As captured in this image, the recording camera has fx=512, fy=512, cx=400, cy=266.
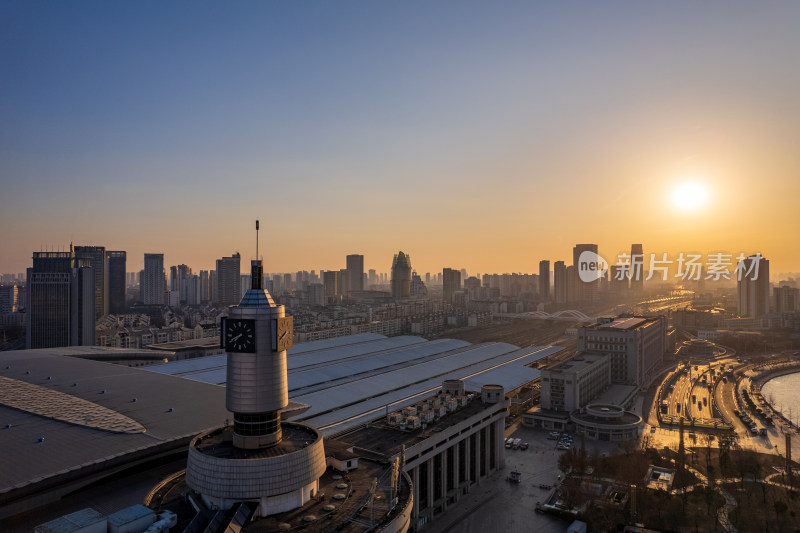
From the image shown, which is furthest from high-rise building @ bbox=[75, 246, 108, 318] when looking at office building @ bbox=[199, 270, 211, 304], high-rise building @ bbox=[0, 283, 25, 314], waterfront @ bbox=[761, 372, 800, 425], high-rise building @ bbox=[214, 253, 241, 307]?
waterfront @ bbox=[761, 372, 800, 425]

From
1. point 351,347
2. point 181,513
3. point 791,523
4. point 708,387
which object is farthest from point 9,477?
point 708,387

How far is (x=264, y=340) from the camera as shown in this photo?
1300cm

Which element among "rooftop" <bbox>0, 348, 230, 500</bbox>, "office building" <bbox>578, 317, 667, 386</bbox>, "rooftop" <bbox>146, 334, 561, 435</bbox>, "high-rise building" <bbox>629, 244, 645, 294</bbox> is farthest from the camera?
"high-rise building" <bbox>629, 244, 645, 294</bbox>

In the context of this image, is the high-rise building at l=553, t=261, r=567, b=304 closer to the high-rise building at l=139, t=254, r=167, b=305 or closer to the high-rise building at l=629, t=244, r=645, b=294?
the high-rise building at l=629, t=244, r=645, b=294

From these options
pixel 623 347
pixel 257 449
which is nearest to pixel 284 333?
pixel 257 449

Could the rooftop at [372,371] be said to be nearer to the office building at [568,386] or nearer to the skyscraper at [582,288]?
the office building at [568,386]

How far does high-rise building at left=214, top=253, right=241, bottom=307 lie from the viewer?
4587 inches

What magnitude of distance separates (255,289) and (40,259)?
176 ft

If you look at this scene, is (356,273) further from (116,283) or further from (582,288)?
(116,283)

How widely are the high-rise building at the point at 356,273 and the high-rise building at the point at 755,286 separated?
105834 millimetres

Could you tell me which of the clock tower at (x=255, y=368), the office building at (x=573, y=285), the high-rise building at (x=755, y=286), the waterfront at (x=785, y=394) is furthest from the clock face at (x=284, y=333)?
the office building at (x=573, y=285)

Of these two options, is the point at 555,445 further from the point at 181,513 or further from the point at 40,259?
the point at 40,259

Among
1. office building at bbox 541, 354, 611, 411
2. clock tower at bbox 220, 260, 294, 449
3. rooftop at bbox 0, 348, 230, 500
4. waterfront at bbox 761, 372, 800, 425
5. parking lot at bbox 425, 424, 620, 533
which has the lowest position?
waterfront at bbox 761, 372, 800, 425

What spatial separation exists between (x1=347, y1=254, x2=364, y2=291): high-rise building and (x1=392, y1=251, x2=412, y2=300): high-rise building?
3482cm
